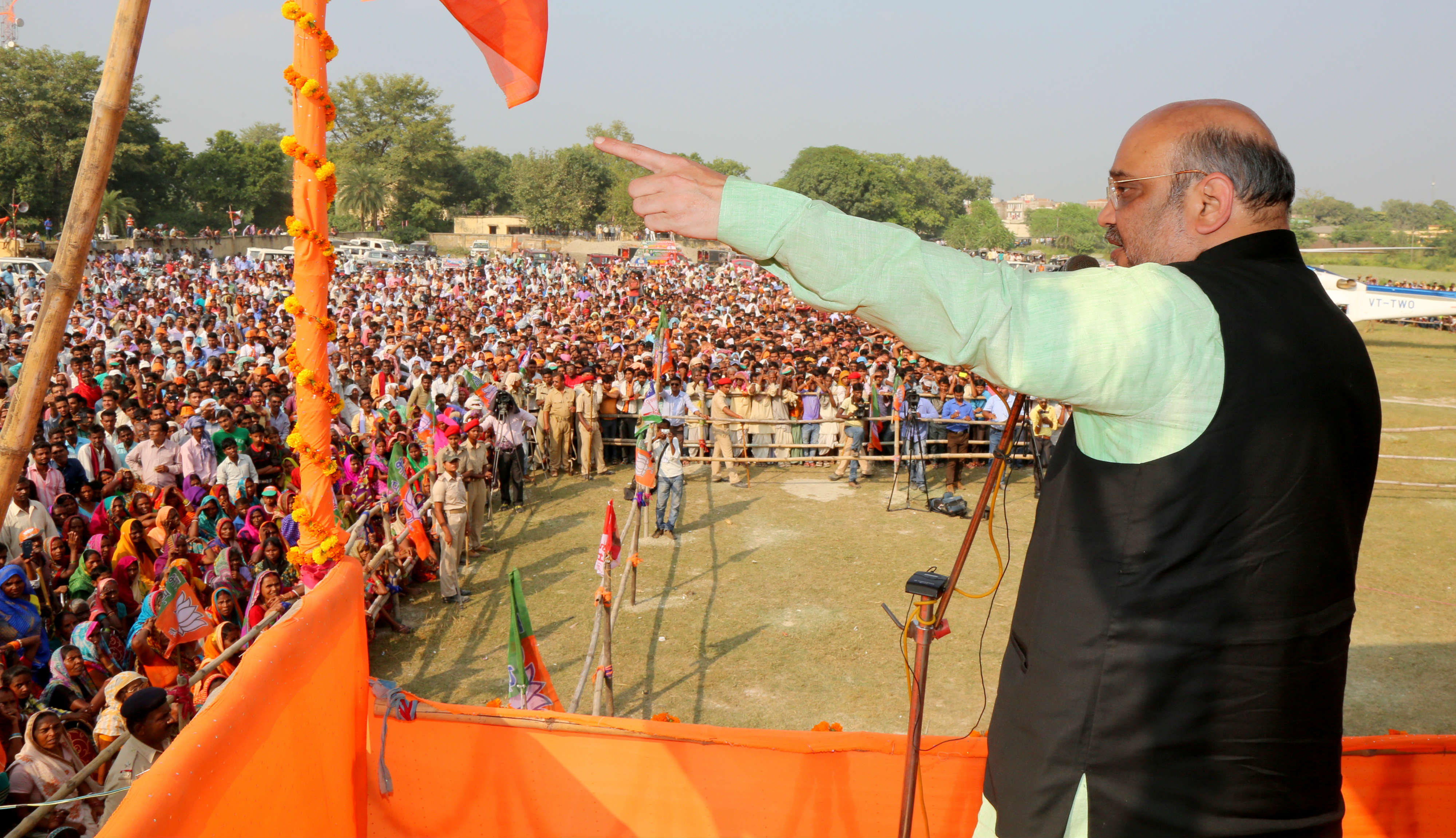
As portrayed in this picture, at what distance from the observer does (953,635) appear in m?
7.36

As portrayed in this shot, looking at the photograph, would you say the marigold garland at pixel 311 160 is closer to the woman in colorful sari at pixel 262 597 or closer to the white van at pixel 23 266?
the woman in colorful sari at pixel 262 597

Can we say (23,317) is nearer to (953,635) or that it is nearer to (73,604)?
(73,604)

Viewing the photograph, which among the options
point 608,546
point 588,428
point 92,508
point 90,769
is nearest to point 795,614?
point 608,546

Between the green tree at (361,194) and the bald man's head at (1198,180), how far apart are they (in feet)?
182

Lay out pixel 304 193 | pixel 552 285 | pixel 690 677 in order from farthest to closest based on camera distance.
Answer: pixel 552 285 < pixel 690 677 < pixel 304 193

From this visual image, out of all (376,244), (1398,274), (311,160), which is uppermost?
(376,244)

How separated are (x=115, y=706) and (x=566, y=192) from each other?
190 ft

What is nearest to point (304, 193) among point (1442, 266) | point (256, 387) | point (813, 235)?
point (813, 235)

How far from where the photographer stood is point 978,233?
74.9 meters

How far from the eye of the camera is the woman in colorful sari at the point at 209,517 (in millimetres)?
6801

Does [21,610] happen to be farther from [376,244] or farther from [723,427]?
[376,244]

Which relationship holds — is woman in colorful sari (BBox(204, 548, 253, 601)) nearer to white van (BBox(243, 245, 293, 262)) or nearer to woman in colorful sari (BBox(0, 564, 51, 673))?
woman in colorful sari (BBox(0, 564, 51, 673))

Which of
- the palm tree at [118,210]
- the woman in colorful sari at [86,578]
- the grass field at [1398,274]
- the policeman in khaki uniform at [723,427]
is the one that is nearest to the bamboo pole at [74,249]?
the woman in colorful sari at [86,578]

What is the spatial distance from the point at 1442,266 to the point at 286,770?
2386 inches
